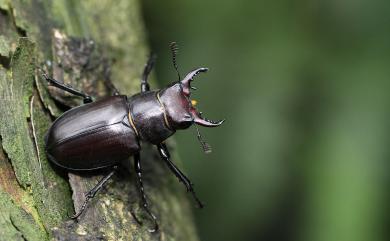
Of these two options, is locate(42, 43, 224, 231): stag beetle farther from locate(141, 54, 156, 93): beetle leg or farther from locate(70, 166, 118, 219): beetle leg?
locate(141, 54, 156, 93): beetle leg

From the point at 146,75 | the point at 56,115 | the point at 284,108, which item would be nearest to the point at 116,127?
the point at 56,115

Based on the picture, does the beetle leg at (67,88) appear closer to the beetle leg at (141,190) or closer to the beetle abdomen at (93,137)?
the beetle abdomen at (93,137)

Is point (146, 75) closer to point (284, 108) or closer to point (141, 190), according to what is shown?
point (141, 190)

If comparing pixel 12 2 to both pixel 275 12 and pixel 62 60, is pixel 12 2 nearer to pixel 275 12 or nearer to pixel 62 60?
pixel 62 60

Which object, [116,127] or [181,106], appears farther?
[181,106]

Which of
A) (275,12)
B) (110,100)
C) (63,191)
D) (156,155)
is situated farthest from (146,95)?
(275,12)

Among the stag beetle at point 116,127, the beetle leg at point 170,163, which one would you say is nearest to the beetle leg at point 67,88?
the stag beetle at point 116,127
